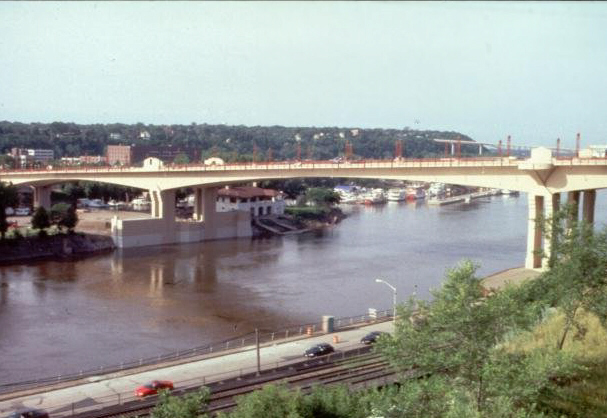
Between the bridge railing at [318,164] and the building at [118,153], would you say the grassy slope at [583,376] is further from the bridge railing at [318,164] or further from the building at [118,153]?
the building at [118,153]

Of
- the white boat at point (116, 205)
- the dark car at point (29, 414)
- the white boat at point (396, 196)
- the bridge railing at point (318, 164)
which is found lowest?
the white boat at point (396, 196)

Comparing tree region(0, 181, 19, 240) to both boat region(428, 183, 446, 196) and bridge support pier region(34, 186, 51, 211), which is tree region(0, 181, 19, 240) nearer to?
bridge support pier region(34, 186, 51, 211)

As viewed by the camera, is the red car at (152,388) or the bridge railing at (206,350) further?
the bridge railing at (206,350)

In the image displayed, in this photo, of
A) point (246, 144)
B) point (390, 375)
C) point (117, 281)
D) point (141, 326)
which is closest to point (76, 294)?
point (117, 281)

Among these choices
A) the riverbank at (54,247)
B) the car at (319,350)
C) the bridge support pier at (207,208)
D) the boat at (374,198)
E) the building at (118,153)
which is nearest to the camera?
the car at (319,350)

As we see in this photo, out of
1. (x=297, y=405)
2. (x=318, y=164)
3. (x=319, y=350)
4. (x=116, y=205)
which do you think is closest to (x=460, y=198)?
(x=116, y=205)

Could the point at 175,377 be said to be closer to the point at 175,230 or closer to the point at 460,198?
the point at 175,230

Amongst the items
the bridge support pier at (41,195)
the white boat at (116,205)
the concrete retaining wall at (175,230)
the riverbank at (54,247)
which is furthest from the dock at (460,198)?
the riverbank at (54,247)
